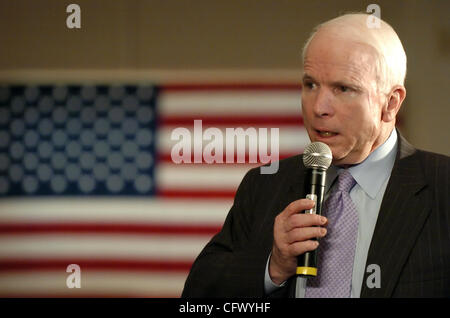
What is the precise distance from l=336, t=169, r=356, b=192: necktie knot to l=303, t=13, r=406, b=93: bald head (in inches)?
8.1

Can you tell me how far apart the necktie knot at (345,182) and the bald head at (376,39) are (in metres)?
0.21

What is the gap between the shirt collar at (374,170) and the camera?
1508mm

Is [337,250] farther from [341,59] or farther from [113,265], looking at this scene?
[113,265]

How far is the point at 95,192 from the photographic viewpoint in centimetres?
339

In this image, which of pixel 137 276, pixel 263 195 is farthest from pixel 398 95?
pixel 137 276

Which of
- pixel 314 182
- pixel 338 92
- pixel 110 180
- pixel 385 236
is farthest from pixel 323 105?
pixel 110 180

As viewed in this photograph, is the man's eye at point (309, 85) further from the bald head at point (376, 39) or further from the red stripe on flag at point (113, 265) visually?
the red stripe on flag at point (113, 265)

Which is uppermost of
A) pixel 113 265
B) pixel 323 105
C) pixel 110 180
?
pixel 323 105

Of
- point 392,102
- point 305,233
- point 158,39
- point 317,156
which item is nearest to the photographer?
point 305,233

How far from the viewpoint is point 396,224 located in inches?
55.2

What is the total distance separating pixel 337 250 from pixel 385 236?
0.36ft

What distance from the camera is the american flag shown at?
3.37 meters

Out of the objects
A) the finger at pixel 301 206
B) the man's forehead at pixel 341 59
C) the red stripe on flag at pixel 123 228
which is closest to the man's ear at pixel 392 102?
the man's forehead at pixel 341 59

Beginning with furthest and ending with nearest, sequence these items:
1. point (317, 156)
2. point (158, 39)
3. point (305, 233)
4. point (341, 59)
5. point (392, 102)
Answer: point (158, 39) → point (392, 102) → point (341, 59) → point (317, 156) → point (305, 233)
